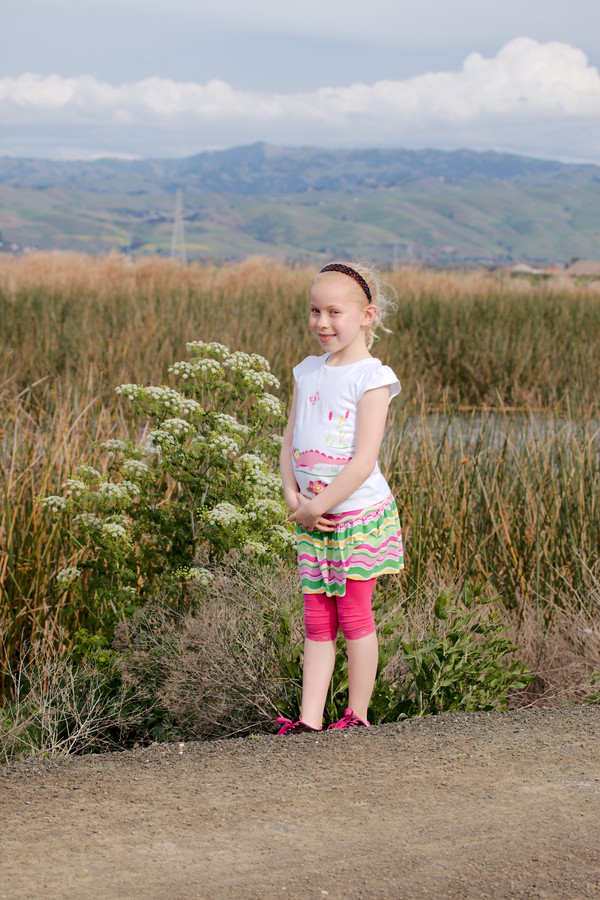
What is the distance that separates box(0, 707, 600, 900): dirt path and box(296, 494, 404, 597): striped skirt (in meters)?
0.46

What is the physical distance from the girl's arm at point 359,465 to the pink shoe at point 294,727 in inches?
23.3

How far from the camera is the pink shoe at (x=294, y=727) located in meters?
2.88

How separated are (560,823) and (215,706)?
1.23 metres

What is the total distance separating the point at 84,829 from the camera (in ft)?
7.59

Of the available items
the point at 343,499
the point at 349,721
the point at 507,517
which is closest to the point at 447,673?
the point at 349,721

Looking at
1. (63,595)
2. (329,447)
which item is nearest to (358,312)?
(329,447)

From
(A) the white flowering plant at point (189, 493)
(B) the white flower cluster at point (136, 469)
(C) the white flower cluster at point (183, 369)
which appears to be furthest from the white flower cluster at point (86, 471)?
(C) the white flower cluster at point (183, 369)

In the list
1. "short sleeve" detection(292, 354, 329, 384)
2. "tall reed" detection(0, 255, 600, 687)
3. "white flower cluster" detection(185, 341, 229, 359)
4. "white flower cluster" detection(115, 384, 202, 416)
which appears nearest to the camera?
"short sleeve" detection(292, 354, 329, 384)

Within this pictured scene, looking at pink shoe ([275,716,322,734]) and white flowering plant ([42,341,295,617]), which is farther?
white flowering plant ([42,341,295,617])

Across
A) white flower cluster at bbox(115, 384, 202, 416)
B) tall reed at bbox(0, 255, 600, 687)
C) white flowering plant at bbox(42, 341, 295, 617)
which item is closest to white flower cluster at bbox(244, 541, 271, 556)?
white flowering plant at bbox(42, 341, 295, 617)

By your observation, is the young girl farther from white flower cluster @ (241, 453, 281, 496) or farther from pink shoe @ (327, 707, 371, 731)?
white flower cluster @ (241, 453, 281, 496)

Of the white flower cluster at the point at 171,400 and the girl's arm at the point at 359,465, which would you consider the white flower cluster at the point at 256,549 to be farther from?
the white flower cluster at the point at 171,400

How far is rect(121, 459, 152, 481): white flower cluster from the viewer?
134 inches

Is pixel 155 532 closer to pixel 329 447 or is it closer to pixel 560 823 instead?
pixel 329 447
